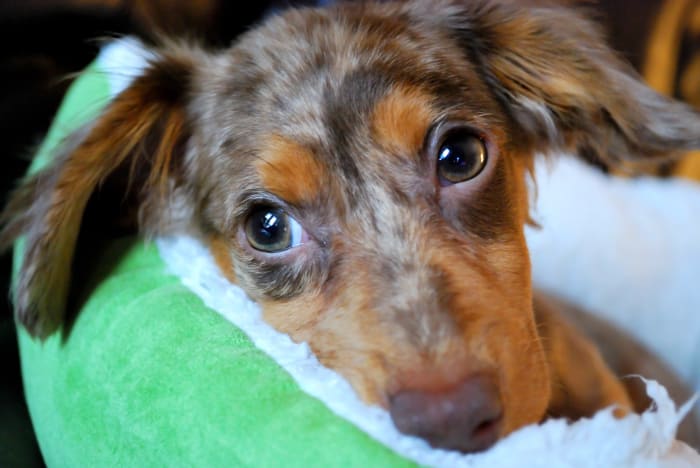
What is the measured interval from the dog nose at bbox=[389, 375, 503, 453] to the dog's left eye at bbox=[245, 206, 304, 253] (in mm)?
451

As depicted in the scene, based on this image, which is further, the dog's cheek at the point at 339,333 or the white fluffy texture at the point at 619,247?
the white fluffy texture at the point at 619,247

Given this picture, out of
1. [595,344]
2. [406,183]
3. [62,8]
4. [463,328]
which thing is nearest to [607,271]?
[595,344]

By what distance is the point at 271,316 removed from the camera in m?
1.27

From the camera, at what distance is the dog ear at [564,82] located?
1418 millimetres

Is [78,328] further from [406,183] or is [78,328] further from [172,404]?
[406,183]

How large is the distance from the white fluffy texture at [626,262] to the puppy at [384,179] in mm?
691

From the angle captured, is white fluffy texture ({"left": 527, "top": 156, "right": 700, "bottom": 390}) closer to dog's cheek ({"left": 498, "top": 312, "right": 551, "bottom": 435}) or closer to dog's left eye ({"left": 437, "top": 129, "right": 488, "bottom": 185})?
dog's left eye ({"left": 437, "top": 129, "right": 488, "bottom": 185})

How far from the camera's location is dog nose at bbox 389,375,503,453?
87 cm

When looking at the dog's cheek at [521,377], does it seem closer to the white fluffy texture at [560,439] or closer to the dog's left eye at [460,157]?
the white fluffy texture at [560,439]

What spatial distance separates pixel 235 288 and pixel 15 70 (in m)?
1.10

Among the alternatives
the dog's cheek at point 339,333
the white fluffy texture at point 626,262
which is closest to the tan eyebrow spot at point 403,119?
the dog's cheek at point 339,333

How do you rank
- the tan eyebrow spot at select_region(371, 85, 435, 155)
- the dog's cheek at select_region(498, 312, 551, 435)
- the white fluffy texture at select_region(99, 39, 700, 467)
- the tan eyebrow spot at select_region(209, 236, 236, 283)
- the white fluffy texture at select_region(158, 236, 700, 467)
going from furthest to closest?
the white fluffy texture at select_region(99, 39, 700, 467)
the tan eyebrow spot at select_region(209, 236, 236, 283)
the tan eyebrow spot at select_region(371, 85, 435, 155)
the dog's cheek at select_region(498, 312, 551, 435)
the white fluffy texture at select_region(158, 236, 700, 467)

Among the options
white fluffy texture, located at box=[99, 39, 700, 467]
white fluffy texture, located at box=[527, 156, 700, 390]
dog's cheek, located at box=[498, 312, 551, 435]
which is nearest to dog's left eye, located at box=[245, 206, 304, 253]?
white fluffy texture, located at box=[99, 39, 700, 467]

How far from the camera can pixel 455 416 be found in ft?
2.86
